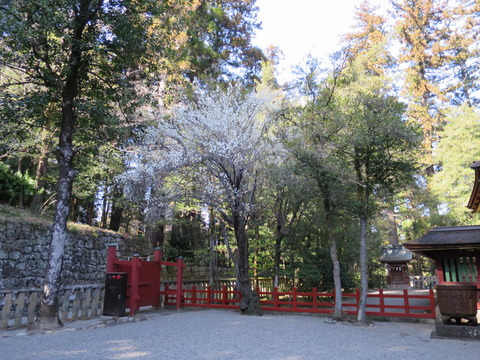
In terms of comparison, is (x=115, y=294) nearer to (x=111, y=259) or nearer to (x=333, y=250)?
(x=111, y=259)

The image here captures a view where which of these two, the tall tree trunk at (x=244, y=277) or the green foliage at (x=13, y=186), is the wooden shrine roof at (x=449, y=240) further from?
the green foliage at (x=13, y=186)

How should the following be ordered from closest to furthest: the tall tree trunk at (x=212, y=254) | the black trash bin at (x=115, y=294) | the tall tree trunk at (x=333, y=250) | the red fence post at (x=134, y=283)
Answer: the black trash bin at (x=115, y=294) < the red fence post at (x=134, y=283) < the tall tree trunk at (x=333, y=250) < the tall tree trunk at (x=212, y=254)

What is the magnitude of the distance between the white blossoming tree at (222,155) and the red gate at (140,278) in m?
2.26

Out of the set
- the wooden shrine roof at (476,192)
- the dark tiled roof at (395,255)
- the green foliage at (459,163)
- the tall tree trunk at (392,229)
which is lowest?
the dark tiled roof at (395,255)

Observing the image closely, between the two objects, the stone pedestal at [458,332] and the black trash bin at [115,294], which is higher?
the black trash bin at [115,294]

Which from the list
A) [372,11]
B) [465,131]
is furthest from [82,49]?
[372,11]

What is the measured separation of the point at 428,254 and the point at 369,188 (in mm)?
2979

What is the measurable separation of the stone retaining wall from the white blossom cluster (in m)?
2.86

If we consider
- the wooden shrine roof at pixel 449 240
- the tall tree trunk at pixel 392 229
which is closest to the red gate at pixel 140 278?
the wooden shrine roof at pixel 449 240

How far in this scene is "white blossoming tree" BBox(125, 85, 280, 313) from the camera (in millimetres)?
9820

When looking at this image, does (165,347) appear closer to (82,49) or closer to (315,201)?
(82,49)

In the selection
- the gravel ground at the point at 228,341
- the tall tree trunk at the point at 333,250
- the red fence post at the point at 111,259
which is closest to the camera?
the gravel ground at the point at 228,341

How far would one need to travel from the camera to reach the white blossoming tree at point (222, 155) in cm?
982

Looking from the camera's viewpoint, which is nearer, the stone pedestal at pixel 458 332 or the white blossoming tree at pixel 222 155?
the stone pedestal at pixel 458 332
